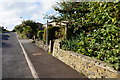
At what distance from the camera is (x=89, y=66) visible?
4.43 metres

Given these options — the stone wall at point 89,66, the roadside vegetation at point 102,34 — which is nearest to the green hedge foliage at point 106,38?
the roadside vegetation at point 102,34

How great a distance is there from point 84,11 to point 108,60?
4.98m

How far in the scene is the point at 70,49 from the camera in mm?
6613

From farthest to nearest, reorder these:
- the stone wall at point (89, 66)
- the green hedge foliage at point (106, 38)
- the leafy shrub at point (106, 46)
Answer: the green hedge foliage at point (106, 38)
the leafy shrub at point (106, 46)
the stone wall at point (89, 66)

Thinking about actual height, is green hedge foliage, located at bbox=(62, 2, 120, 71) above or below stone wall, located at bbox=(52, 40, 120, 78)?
above

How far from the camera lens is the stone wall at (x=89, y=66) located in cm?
348

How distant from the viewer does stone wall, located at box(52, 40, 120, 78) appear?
3.48m

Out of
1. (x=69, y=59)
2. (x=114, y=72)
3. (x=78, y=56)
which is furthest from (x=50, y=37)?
(x=114, y=72)

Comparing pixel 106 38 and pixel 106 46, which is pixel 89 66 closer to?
pixel 106 46

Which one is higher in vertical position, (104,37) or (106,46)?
(104,37)

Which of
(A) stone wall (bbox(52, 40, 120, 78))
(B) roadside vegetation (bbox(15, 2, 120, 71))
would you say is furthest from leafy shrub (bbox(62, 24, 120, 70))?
(A) stone wall (bbox(52, 40, 120, 78))

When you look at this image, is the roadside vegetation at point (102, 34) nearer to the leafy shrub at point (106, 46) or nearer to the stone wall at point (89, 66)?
the leafy shrub at point (106, 46)

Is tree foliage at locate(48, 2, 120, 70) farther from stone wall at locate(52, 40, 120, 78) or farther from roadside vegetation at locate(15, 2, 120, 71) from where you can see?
stone wall at locate(52, 40, 120, 78)

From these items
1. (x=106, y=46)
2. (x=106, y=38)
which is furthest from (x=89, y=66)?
(x=106, y=38)
